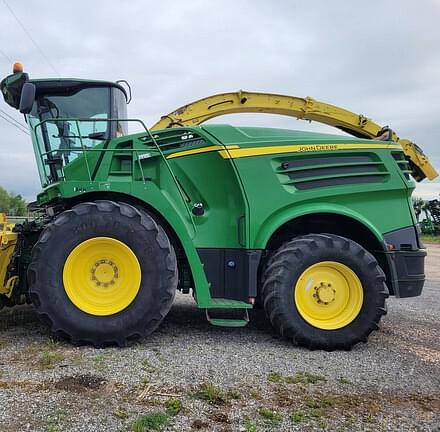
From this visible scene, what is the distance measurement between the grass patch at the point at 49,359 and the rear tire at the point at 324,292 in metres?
1.97

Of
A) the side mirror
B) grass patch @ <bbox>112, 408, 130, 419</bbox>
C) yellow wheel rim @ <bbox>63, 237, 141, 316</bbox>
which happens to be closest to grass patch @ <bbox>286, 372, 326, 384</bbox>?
grass patch @ <bbox>112, 408, 130, 419</bbox>

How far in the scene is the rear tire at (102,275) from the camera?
439 cm

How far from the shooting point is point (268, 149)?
16.2 feet

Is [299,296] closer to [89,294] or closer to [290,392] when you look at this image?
[290,392]

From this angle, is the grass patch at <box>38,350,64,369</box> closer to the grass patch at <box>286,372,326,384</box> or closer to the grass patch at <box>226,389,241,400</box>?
the grass patch at <box>226,389,241,400</box>

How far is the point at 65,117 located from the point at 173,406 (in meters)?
3.49

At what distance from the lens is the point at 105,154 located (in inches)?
196

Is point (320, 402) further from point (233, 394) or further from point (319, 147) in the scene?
point (319, 147)

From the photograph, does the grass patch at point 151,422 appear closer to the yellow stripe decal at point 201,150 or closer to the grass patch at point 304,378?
the grass patch at point 304,378

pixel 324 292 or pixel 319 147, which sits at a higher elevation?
pixel 319 147

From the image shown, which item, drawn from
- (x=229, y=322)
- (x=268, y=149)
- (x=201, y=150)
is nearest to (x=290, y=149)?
(x=268, y=149)

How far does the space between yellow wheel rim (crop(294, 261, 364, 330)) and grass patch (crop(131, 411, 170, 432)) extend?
6.86ft

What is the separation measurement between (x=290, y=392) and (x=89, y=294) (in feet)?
6.98

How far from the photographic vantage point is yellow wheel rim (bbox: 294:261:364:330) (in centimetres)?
473
